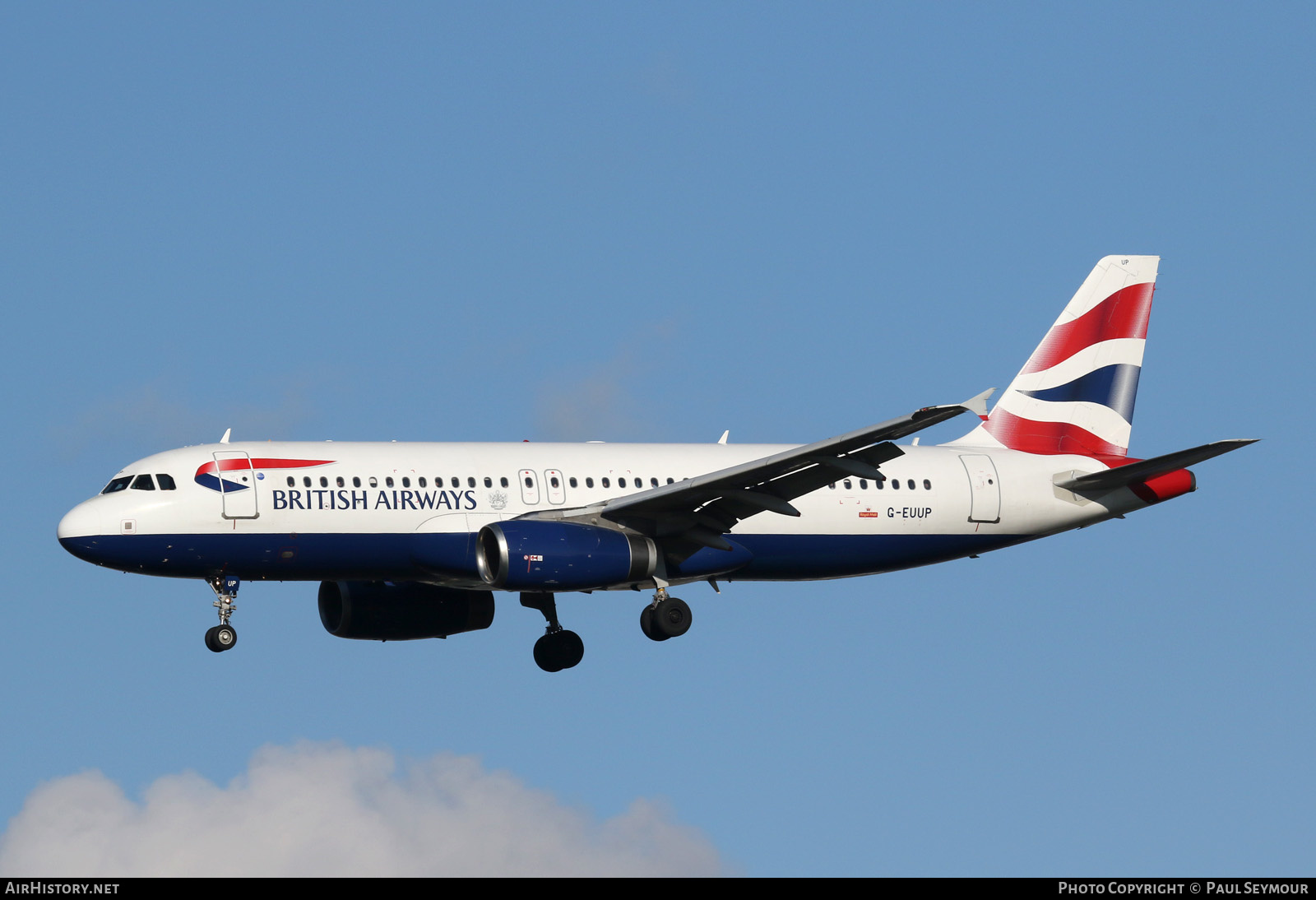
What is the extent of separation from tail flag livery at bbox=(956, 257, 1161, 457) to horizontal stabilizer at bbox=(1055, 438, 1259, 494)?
1.84 meters

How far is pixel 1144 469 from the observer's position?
1895 inches

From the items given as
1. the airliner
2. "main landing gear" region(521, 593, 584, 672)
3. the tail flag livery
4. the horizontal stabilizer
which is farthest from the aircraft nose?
the horizontal stabilizer

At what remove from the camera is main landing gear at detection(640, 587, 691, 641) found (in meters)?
45.7

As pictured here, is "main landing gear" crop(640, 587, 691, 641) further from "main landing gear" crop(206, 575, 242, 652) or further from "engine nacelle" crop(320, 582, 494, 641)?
"main landing gear" crop(206, 575, 242, 652)

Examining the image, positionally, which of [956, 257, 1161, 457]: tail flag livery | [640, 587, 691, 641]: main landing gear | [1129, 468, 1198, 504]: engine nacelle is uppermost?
[956, 257, 1161, 457]: tail flag livery

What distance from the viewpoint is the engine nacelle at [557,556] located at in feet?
142

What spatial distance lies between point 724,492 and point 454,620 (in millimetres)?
9565

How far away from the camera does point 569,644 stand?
50.8m

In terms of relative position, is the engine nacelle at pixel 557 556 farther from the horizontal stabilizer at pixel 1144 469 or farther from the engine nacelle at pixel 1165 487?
A: the engine nacelle at pixel 1165 487

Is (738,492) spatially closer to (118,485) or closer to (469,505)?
(469,505)

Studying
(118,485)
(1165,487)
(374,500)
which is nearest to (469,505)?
(374,500)

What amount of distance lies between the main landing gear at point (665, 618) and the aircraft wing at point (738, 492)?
1379 mm

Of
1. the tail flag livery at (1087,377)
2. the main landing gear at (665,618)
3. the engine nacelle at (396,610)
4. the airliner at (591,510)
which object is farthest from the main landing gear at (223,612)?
the tail flag livery at (1087,377)
